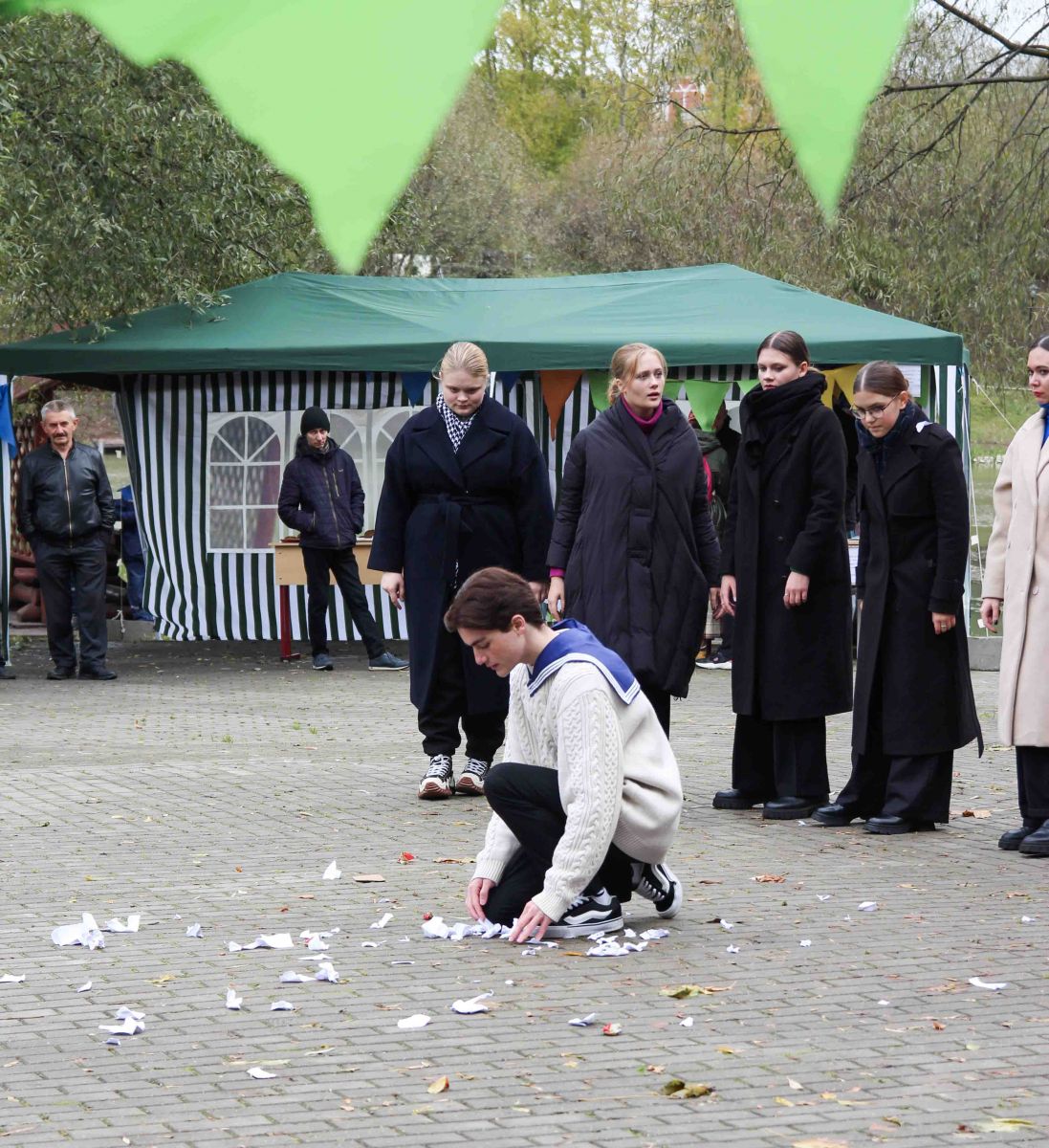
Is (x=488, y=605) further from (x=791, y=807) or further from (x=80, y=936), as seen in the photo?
(x=791, y=807)

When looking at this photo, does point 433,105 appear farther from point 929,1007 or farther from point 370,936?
point 370,936

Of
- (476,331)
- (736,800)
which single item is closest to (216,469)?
(476,331)

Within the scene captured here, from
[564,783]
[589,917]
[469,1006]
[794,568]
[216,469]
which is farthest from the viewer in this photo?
[216,469]

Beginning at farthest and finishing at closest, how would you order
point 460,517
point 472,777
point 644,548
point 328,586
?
point 328,586 < point 472,777 < point 460,517 < point 644,548

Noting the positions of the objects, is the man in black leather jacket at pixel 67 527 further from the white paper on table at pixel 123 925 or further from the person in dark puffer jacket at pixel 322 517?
the white paper on table at pixel 123 925

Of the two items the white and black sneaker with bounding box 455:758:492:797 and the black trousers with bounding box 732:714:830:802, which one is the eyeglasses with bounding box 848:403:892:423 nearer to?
the black trousers with bounding box 732:714:830:802

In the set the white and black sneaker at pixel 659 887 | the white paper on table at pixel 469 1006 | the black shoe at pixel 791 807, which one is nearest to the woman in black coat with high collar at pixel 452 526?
the black shoe at pixel 791 807

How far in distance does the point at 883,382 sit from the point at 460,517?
6.67ft

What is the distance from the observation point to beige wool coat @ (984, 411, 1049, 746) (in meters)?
6.82

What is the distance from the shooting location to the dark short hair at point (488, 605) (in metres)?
5.10

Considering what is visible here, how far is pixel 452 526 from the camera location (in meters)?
8.18

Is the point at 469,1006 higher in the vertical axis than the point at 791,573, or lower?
lower

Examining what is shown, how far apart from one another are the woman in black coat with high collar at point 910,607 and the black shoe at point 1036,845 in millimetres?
442

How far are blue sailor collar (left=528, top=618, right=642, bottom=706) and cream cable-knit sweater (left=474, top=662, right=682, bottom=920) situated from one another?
26mm
